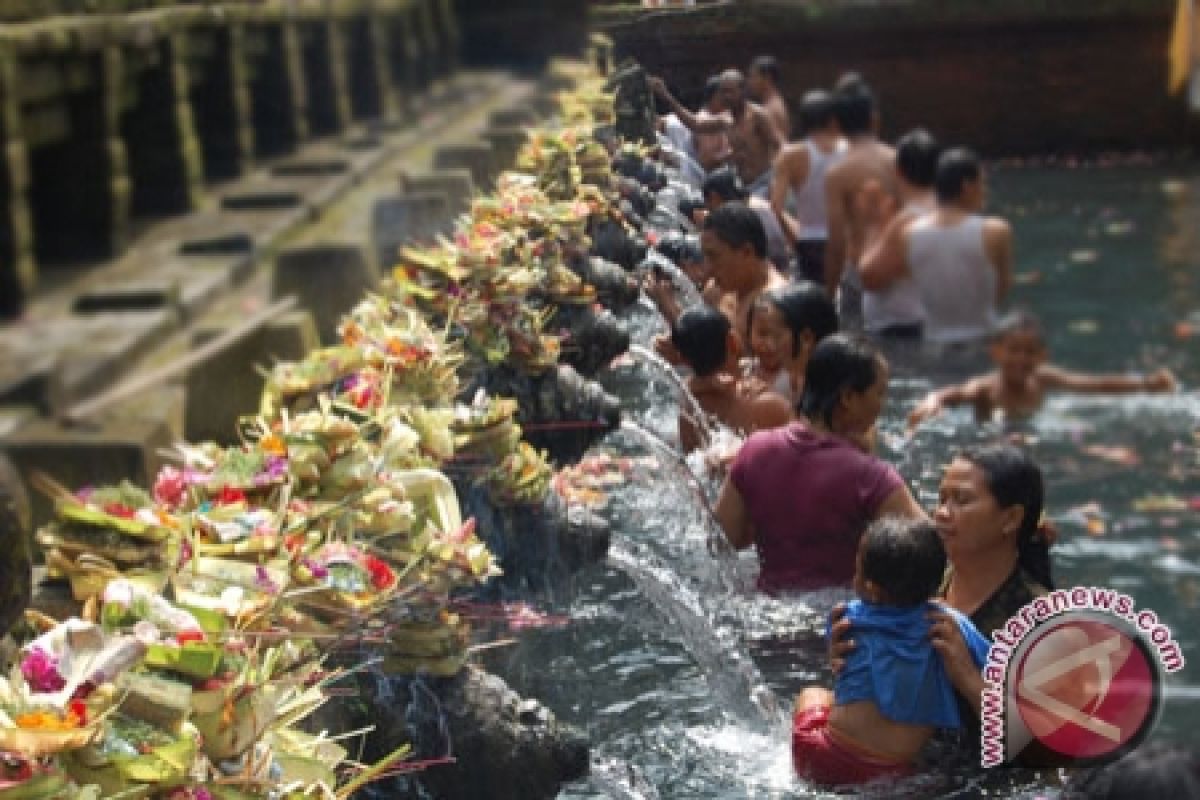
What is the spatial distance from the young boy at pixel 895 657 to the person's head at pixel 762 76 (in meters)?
2.25

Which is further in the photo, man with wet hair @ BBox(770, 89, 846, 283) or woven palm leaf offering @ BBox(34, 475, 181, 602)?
man with wet hair @ BBox(770, 89, 846, 283)

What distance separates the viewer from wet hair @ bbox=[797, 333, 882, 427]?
482 cm

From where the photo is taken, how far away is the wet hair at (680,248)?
763 centimetres

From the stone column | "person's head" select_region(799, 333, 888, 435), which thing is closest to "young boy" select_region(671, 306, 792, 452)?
"person's head" select_region(799, 333, 888, 435)

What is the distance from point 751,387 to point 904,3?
2447 mm

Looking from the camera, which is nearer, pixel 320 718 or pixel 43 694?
pixel 43 694

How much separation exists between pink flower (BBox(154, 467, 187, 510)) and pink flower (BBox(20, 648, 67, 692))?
116 cm

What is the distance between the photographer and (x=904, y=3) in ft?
25.4

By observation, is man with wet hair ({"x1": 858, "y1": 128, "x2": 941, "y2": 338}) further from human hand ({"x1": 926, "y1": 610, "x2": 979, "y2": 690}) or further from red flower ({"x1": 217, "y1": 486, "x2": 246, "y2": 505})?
red flower ({"x1": 217, "y1": 486, "x2": 246, "y2": 505})

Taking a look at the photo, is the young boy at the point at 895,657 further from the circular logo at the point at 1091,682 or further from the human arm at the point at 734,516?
the human arm at the point at 734,516

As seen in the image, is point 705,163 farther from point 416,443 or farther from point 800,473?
point 416,443

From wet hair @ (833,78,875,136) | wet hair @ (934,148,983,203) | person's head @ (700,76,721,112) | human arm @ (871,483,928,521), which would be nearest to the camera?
human arm @ (871,483,928,521)

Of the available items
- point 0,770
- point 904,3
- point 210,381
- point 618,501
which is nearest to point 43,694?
point 0,770

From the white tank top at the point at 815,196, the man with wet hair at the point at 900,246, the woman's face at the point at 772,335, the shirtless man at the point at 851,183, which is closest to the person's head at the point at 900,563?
the woman's face at the point at 772,335
